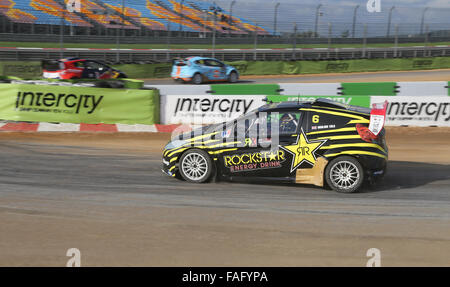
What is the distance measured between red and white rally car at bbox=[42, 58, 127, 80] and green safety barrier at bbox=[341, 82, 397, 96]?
37.9 ft

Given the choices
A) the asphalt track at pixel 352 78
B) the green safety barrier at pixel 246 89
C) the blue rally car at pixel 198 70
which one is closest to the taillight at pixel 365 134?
the green safety barrier at pixel 246 89

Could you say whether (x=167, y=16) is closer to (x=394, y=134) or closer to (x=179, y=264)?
(x=394, y=134)

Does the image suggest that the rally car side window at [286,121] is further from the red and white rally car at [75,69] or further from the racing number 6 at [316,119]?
the red and white rally car at [75,69]

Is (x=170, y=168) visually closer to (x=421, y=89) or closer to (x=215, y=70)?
(x=421, y=89)

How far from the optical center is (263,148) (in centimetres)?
854

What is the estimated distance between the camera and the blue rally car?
2602cm

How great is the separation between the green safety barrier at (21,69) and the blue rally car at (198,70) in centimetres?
702

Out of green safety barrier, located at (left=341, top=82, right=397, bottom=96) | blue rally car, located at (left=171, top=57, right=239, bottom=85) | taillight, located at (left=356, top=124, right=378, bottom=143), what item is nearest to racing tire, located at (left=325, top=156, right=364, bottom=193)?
taillight, located at (left=356, top=124, right=378, bottom=143)

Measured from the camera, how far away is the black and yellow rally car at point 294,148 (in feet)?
27.1

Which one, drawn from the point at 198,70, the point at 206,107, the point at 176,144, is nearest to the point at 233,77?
the point at 198,70

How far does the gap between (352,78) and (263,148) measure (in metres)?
24.1

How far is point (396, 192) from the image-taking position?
338 inches

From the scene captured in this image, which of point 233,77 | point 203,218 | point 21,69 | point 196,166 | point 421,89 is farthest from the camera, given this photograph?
point 233,77
